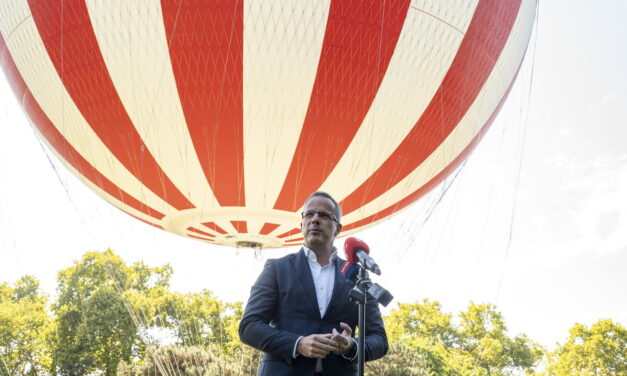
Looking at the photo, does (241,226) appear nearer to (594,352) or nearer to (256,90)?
(256,90)

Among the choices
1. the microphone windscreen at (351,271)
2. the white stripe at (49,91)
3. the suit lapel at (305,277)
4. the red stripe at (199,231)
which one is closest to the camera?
the microphone windscreen at (351,271)

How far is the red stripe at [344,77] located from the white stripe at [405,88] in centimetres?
11

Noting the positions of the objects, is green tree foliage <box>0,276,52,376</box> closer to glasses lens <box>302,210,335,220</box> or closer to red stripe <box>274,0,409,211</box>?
red stripe <box>274,0,409,211</box>

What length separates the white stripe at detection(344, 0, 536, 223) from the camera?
20.2 ft

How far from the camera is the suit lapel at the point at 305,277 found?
1.96m

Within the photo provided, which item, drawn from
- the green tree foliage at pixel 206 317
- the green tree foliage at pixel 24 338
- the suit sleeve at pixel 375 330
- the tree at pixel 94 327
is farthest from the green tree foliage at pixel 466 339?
the suit sleeve at pixel 375 330

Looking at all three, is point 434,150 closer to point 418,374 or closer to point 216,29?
point 216,29

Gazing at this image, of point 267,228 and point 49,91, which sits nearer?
point 49,91

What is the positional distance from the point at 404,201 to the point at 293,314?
5621 mm

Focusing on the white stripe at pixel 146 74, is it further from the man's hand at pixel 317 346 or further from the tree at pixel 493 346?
the tree at pixel 493 346

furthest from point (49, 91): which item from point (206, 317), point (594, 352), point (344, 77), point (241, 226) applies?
point (594, 352)

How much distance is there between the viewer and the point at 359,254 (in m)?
1.79

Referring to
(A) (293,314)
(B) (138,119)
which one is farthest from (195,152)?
(A) (293,314)

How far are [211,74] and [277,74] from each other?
666 millimetres
